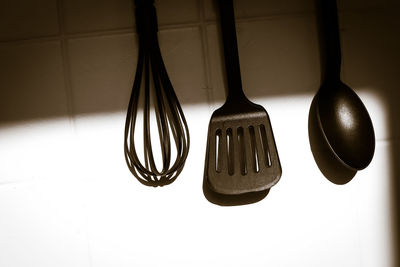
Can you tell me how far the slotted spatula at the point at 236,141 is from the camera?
45 centimetres

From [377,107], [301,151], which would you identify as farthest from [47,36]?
[377,107]

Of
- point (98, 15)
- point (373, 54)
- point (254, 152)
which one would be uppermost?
point (98, 15)

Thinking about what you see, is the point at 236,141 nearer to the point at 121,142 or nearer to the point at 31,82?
the point at 121,142

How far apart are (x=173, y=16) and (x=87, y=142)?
254 mm

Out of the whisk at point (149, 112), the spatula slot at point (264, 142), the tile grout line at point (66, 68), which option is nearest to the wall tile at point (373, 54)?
the spatula slot at point (264, 142)

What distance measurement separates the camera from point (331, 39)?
468 millimetres

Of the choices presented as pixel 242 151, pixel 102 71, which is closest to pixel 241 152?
pixel 242 151

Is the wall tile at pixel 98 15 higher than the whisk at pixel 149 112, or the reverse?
the wall tile at pixel 98 15

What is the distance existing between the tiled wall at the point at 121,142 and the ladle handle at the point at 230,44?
0.03 metres

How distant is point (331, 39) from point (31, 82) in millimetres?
496

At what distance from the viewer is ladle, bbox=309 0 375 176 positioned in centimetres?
47

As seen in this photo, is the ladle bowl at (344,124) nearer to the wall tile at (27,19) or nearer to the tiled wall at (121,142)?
the tiled wall at (121,142)

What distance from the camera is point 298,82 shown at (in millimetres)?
493

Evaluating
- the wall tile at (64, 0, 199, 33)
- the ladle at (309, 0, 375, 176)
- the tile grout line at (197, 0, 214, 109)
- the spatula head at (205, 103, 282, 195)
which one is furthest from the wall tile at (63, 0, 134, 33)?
the ladle at (309, 0, 375, 176)
